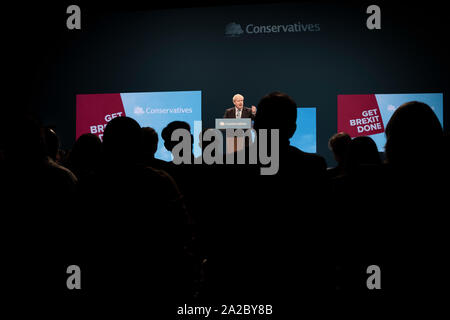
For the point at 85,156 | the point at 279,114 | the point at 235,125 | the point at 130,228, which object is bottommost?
the point at 130,228

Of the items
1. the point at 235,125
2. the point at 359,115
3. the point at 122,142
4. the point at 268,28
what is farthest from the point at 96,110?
the point at 122,142

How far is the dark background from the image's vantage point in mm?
7719

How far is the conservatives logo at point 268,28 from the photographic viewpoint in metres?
8.05

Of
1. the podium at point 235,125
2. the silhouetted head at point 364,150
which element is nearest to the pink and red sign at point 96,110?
the podium at point 235,125

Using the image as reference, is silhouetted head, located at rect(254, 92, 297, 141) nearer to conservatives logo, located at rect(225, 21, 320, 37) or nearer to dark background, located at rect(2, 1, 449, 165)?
dark background, located at rect(2, 1, 449, 165)

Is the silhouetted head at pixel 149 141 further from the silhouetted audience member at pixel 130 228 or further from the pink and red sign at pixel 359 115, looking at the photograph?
the pink and red sign at pixel 359 115

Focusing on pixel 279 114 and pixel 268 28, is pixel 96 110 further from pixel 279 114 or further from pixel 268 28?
pixel 279 114

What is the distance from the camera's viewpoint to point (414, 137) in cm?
151

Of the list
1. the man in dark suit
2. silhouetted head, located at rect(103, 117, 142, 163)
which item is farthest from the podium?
silhouetted head, located at rect(103, 117, 142, 163)

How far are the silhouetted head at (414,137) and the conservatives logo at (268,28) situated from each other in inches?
273

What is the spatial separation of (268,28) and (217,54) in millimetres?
1110

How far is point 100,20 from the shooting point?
875 centimetres
